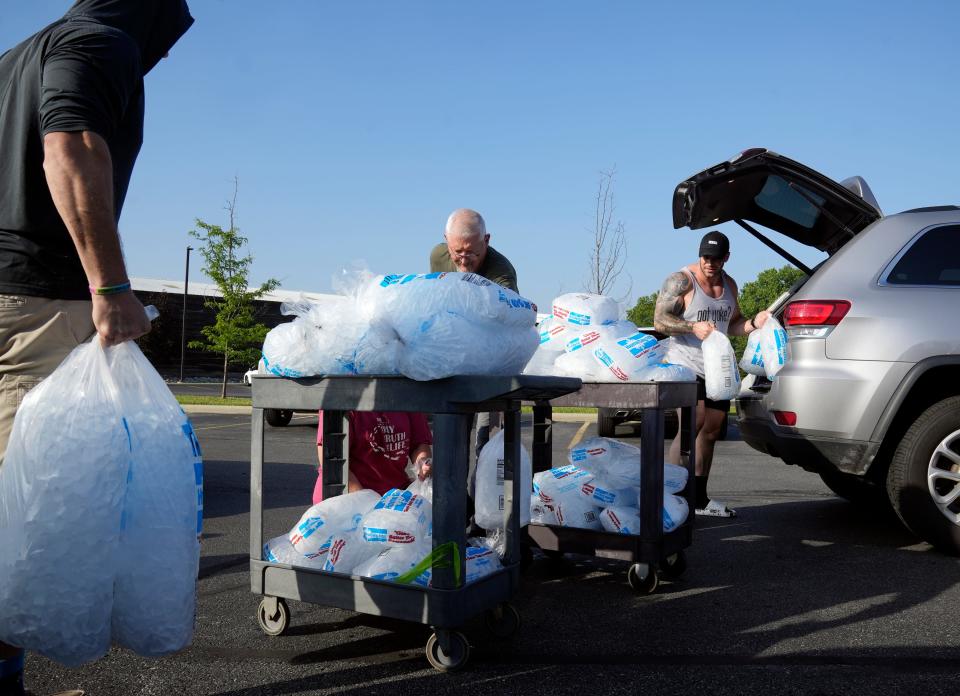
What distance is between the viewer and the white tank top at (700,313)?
5.08 m

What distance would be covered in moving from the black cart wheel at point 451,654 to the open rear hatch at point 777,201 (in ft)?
11.8

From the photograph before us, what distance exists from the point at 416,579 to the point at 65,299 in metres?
1.43

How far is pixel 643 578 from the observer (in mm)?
3631

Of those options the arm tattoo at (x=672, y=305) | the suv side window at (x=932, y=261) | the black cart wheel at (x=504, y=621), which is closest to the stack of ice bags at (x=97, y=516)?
the black cart wheel at (x=504, y=621)

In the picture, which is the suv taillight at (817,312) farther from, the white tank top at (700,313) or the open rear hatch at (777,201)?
the open rear hatch at (777,201)

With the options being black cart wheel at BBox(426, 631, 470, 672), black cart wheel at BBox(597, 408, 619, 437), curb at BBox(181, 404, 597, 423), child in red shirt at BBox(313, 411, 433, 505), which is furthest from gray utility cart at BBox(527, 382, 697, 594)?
curb at BBox(181, 404, 597, 423)

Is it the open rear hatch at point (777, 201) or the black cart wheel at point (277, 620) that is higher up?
the open rear hatch at point (777, 201)

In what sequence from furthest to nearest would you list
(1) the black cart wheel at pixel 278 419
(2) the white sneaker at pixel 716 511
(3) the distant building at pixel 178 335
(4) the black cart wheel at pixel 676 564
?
(3) the distant building at pixel 178 335
(1) the black cart wheel at pixel 278 419
(2) the white sneaker at pixel 716 511
(4) the black cart wheel at pixel 676 564

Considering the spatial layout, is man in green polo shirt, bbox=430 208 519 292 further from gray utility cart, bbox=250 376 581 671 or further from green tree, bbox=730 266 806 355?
green tree, bbox=730 266 806 355

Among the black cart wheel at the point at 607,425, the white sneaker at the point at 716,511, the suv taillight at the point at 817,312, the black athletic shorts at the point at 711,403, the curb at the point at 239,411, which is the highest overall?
the suv taillight at the point at 817,312

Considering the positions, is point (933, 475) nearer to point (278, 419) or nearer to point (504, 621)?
point (504, 621)

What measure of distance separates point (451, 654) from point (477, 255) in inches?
86.8

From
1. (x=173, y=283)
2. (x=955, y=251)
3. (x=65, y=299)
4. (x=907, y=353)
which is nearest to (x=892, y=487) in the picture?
(x=907, y=353)

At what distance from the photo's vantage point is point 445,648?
105 inches
